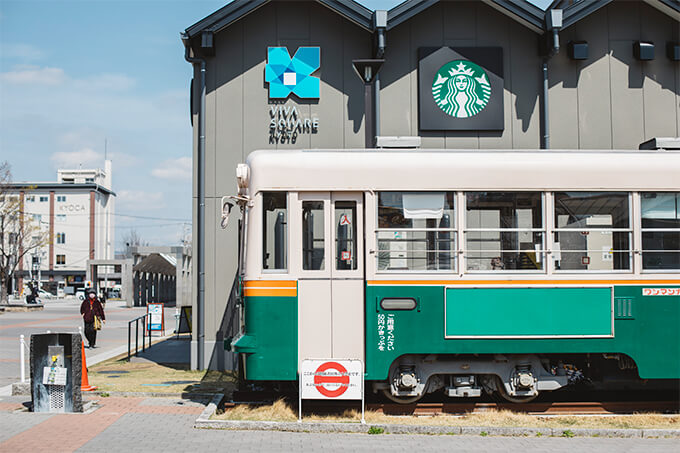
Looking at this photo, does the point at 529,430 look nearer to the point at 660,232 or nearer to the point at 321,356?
the point at 321,356

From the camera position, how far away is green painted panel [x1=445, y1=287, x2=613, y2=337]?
329 inches

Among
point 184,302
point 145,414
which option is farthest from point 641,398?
point 184,302

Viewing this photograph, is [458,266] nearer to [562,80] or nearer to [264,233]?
[264,233]

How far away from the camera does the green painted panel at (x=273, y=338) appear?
8.34 meters

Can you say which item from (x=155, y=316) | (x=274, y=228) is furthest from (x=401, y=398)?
(x=155, y=316)

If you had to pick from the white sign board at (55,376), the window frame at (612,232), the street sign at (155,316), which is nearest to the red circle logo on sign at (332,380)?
the window frame at (612,232)

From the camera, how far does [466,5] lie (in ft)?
42.2

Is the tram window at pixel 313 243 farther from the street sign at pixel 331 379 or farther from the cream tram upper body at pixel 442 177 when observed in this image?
the street sign at pixel 331 379

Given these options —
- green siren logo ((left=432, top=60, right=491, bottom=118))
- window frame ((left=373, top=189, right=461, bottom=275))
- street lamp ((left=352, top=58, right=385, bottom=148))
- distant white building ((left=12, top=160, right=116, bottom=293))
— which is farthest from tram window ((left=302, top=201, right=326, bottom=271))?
distant white building ((left=12, top=160, right=116, bottom=293))

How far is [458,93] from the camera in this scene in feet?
41.7

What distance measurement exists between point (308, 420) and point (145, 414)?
232 centimetres

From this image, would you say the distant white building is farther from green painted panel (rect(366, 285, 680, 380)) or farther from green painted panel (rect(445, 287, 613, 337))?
green painted panel (rect(445, 287, 613, 337))

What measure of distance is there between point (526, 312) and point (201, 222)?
6.82m

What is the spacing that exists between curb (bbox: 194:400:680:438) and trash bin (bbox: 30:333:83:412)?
2220 millimetres
